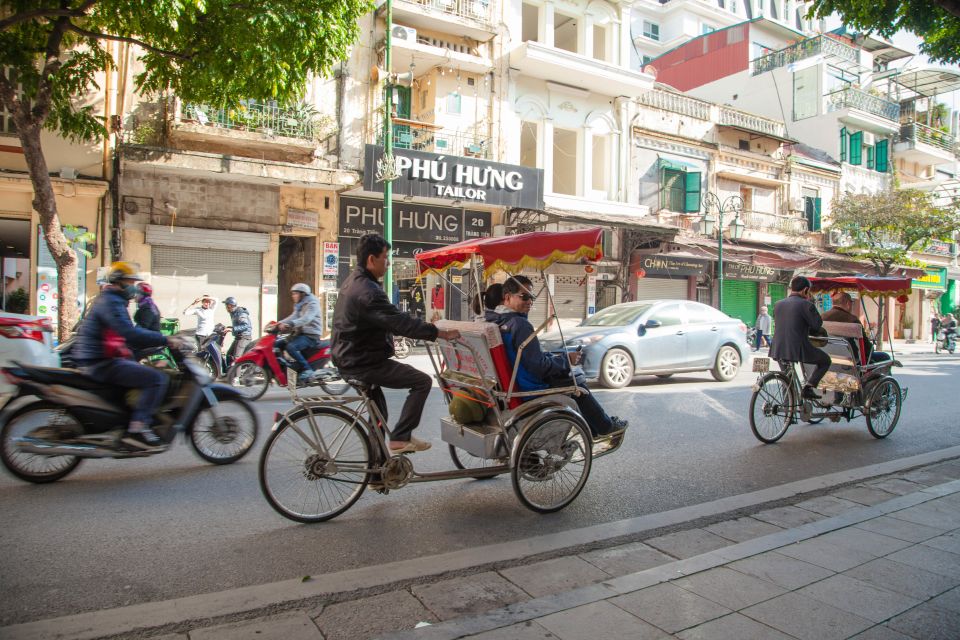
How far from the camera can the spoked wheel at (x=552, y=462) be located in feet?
14.8

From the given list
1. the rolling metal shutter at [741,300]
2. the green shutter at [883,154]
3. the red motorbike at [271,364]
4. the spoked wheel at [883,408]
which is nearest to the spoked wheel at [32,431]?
the red motorbike at [271,364]

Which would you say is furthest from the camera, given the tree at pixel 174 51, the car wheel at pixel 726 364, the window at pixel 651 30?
the window at pixel 651 30

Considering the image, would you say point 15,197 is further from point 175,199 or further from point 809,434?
point 809,434

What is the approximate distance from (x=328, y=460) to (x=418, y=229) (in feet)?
49.9

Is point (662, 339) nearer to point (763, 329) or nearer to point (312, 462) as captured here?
point (312, 462)

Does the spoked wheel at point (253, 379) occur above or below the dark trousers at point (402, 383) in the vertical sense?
below

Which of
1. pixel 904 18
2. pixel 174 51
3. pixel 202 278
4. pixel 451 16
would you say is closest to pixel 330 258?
pixel 202 278

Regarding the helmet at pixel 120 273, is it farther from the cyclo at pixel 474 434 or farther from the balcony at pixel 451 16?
the balcony at pixel 451 16

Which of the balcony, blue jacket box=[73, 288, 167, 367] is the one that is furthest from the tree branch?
the balcony

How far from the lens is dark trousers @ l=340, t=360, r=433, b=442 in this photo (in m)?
4.28

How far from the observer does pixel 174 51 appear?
10828 millimetres

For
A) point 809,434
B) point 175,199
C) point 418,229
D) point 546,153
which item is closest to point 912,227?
point 546,153

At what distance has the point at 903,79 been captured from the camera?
3419 centimetres

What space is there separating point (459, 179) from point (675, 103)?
11278 mm
